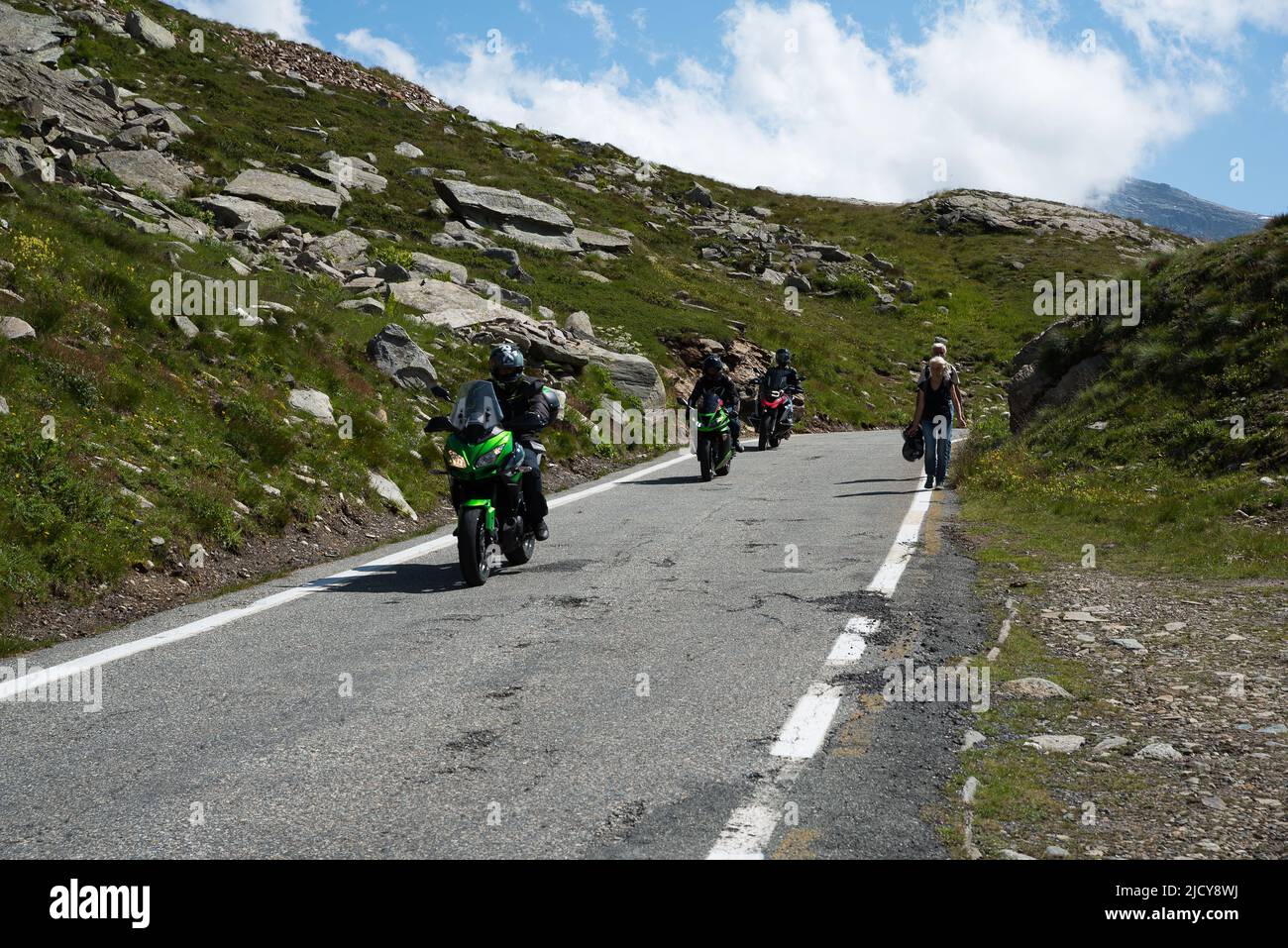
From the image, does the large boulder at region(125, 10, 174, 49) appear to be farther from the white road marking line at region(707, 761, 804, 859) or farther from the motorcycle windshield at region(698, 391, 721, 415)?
the white road marking line at region(707, 761, 804, 859)

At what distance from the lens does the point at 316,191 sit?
1259 inches

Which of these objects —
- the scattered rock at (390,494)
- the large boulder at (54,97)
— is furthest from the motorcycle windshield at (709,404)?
the large boulder at (54,97)

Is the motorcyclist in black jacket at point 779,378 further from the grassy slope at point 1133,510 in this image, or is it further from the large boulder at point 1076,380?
the large boulder at point 1076,380

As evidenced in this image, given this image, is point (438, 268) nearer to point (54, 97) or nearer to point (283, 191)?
point (283, 191)

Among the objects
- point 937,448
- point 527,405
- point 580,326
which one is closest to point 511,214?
point 580,326

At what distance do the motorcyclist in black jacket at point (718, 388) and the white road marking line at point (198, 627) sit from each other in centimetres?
714

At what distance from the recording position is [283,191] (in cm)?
3064

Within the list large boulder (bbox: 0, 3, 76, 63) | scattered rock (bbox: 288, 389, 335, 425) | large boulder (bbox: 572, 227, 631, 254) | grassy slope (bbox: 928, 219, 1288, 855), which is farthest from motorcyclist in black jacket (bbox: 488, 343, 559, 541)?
large boulder (bbox: 572, 227, 631, 254)

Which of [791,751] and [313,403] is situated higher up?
[313,403]

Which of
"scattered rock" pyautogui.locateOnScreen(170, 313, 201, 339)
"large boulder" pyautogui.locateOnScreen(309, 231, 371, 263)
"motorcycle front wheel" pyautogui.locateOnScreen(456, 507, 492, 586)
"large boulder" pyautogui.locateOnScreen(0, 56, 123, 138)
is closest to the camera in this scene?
"motorcycle front wheel" pyautogui.locateOnScreen(456, 507, 492, 586)

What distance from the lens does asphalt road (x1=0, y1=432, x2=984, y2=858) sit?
3873mm

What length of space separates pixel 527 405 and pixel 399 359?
8097mm

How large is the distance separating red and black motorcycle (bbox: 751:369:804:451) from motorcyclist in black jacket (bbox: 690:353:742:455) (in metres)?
4.27
